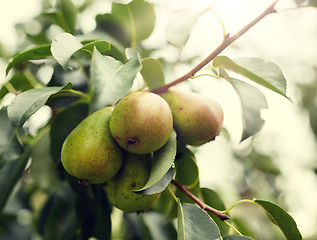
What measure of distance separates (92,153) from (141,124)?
140 millimetres

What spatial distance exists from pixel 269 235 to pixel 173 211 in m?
2.05

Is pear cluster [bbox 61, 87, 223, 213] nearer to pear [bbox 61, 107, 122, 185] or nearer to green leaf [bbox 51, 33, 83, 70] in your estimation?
pear [bbox 61, 107, 122, 185]

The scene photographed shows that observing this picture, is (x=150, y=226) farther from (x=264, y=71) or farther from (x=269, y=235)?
(x=269, y=235)

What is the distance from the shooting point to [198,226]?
0.53 metres

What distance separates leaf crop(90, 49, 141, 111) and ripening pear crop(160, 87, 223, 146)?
224mm

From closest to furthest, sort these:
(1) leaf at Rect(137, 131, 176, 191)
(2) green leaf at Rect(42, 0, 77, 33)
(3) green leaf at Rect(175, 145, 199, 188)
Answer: (1) leaf at Rect(137, 131, 176, 191), (3) green leaf at Rect(175, 145, 199, 188), (2) green leaf at Rect(42, 0, 77, 33)

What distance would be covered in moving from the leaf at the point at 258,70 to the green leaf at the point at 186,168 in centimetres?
27

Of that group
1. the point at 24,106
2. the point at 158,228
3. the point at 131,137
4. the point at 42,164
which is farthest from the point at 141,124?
the point at 158,228

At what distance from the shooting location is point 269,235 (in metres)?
2.40

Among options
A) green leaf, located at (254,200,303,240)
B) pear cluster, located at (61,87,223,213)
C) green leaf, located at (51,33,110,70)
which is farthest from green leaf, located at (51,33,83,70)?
green leaf, located at (254,200,303,240)

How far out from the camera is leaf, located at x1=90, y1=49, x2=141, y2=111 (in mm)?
391

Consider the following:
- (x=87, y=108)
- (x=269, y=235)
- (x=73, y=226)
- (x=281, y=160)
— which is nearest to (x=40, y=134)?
(x=87, y=108)

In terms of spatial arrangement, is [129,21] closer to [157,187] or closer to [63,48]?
[63,48]

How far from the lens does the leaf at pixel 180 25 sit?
757 mm
